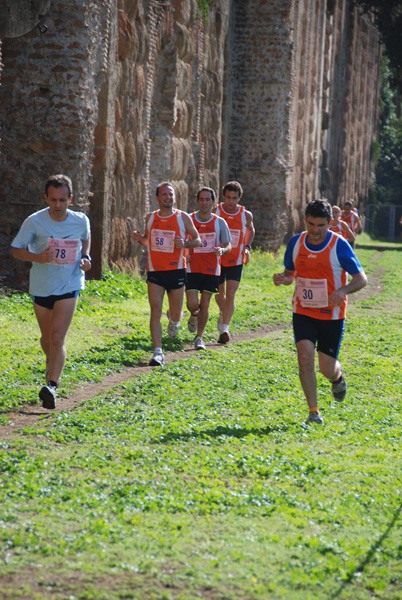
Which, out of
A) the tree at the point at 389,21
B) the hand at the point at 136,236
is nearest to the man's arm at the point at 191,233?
the hand at the point at 136,236

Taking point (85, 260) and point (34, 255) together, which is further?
point (85, 260)

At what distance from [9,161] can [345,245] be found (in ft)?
26.3

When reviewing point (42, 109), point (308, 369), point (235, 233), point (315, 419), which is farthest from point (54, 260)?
point (42, 109)

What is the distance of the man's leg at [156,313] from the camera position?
35.3 feet

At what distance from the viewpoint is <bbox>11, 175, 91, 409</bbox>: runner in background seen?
8.09 meters

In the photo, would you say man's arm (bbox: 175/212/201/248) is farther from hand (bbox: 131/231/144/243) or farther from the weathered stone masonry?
the weathered stone masonry

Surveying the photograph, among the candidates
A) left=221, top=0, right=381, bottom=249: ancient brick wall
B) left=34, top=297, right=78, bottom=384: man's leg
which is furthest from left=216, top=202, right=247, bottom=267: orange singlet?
left=221, top=0, right=381, bottom=249: ancient brick wall

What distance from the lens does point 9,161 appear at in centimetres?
1466

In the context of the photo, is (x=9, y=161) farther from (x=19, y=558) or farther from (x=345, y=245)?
(x=19, y=558)

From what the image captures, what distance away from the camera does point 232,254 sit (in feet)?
42.2

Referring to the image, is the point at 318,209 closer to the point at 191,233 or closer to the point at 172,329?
the point at 191,233

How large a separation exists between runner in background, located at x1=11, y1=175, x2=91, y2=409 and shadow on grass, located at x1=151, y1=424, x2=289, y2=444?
128 centimetres

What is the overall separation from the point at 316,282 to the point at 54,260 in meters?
2.20

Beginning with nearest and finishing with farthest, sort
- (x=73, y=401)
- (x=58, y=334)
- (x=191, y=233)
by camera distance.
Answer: (x=58, y=334) < (x=73, y=401) < (x=191, y=233)
